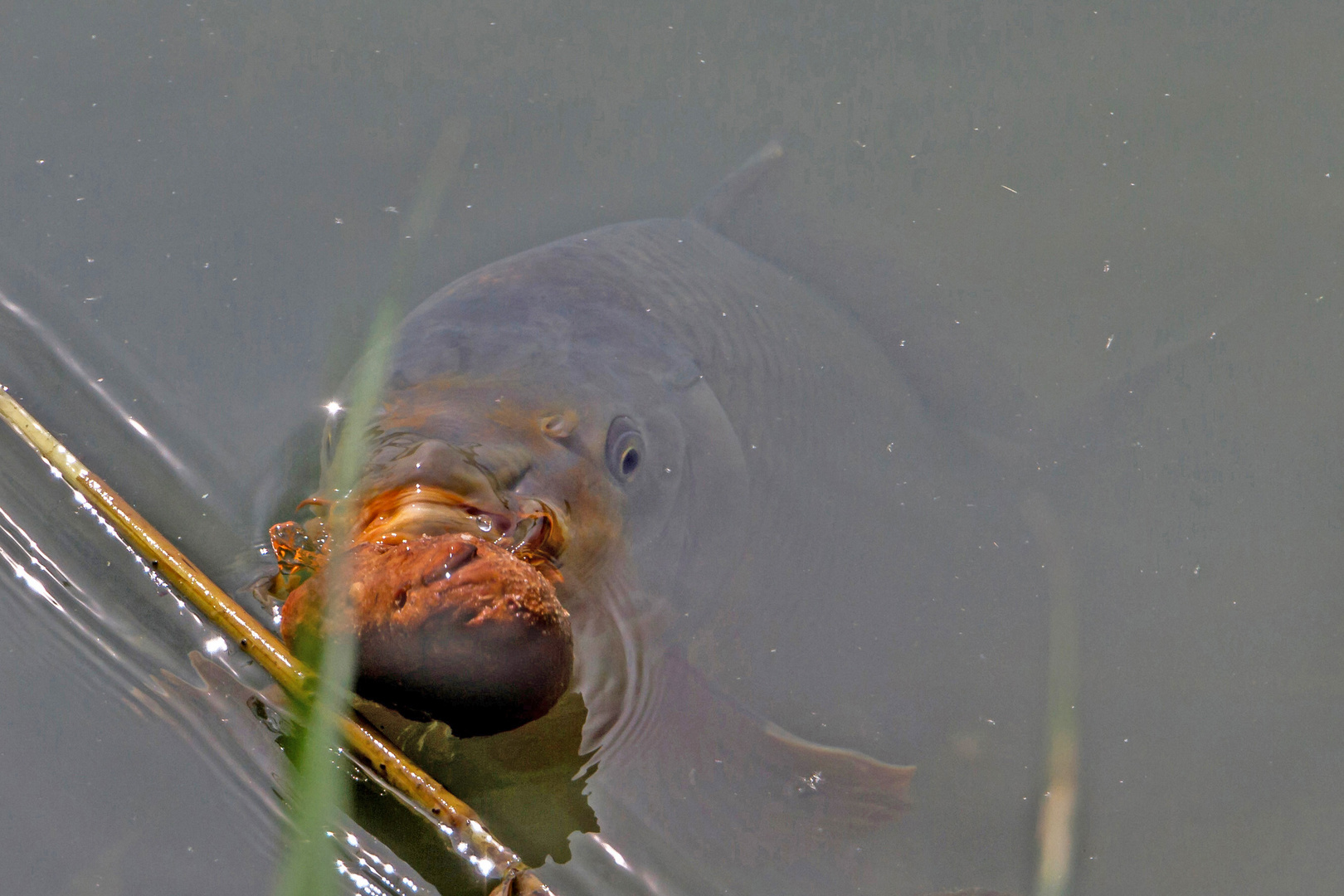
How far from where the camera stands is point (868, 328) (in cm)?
328

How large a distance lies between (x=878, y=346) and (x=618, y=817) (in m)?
1.74

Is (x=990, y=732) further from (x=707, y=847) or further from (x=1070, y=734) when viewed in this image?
(x=707, y=847)

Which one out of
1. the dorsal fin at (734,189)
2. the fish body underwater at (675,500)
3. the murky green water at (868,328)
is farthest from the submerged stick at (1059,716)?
the dorsal fin at (734,189)

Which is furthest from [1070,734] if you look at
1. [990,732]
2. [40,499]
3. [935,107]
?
[935,107]

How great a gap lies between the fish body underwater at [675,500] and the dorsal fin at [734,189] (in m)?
0.26

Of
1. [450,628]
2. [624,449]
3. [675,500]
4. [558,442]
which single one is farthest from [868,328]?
[450,628]

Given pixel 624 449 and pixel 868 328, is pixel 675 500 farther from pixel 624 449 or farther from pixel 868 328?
pixel 868 328

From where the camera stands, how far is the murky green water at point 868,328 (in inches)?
80.1

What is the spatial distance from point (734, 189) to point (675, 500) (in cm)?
141

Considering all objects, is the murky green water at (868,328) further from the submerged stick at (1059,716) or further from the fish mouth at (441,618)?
the fish mouth at (441,618)

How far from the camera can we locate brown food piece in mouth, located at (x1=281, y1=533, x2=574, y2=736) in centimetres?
135

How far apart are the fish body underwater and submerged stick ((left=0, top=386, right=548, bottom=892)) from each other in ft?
0.47

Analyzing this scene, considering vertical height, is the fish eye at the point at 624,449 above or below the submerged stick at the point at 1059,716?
above

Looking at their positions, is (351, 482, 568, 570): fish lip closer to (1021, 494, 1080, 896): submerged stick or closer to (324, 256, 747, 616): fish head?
(324, 256, 747, 616): fish head
